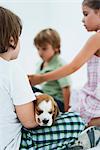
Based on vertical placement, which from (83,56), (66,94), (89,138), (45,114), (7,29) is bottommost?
(66,94)

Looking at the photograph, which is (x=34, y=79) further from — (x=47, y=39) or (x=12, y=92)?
(x=47, y=39)

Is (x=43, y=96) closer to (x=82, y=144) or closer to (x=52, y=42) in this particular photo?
(x=82, y=144)

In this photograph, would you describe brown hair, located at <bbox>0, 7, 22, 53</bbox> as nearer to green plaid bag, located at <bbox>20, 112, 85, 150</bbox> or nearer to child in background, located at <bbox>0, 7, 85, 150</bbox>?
child in background, located at <bbox>0, 7, 85, 150</bbox>

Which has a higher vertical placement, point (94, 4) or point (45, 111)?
point (94, 4)

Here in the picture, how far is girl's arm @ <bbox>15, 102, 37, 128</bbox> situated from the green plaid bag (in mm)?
35

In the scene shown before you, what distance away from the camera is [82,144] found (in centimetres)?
104

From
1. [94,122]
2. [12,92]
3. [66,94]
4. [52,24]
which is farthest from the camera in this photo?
[52,24]

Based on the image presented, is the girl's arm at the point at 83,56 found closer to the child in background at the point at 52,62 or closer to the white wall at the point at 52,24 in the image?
the child in background at the point at 52,62

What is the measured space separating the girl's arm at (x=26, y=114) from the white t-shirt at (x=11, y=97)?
17 millimetres

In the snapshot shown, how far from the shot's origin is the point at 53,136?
3.30ft

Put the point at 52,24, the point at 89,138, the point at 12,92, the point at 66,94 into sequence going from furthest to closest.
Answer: the point at 52,24
the point at 66,94
the point at 89,138
the point at 12,92

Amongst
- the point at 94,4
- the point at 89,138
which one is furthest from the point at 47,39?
the point at 89,138

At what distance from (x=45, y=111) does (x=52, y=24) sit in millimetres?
1430

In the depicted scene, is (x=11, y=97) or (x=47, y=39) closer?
(x=11, y=97)
